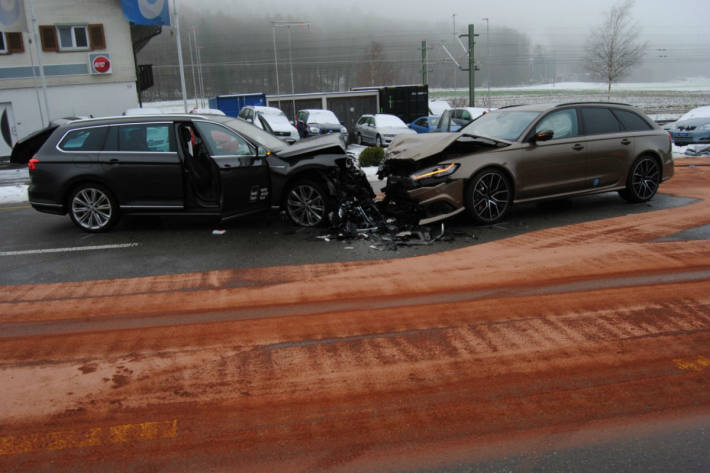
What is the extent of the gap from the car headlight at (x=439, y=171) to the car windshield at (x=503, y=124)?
2.81ft

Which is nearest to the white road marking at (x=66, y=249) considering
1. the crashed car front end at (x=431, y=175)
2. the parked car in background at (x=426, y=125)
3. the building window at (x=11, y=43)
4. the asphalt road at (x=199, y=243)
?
the asphalt road at (x=199, y=243)

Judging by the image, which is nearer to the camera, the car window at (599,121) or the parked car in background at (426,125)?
the car window at (599,121)

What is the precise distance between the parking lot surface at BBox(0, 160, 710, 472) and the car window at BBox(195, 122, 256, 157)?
68.0 inches

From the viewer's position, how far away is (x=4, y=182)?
55.0ft

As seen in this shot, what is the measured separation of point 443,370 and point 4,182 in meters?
17.1

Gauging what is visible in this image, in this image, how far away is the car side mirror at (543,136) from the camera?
28.2 ft

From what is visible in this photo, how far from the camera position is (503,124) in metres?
9.31

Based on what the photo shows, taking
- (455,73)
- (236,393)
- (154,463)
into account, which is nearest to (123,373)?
(236,393)

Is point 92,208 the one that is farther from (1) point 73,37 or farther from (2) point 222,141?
(1) point 73,37

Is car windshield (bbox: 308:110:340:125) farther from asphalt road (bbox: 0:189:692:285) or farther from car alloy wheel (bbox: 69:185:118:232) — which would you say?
car alloy wheel (bbox: 69:185:118:232)

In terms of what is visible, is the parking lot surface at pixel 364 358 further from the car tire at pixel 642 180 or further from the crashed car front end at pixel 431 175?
the car tire at pixel 642 180

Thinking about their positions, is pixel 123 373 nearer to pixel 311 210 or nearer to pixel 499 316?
pixel 499 316

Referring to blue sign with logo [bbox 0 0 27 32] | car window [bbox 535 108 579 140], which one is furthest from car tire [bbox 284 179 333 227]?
blue sign with logo [bbox 0 0 27 32]

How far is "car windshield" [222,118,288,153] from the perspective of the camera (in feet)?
28.8
